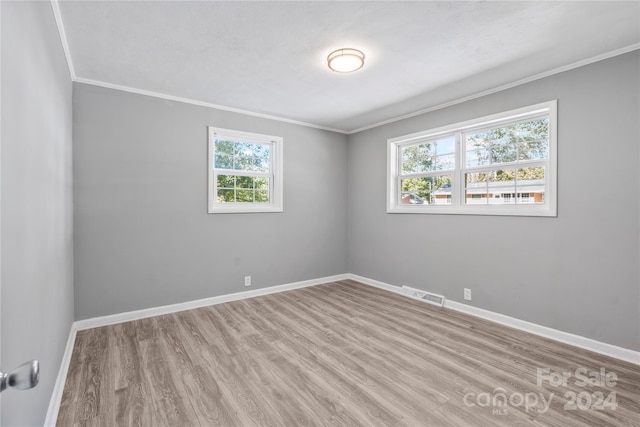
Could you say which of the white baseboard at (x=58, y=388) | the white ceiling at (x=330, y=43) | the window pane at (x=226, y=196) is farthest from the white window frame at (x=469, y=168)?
the white baseboard at (x=58, y=388)

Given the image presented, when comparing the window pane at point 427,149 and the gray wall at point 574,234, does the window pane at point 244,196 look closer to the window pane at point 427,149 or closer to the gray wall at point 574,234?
the window pane at point 427,149

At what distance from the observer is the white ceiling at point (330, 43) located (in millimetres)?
2076

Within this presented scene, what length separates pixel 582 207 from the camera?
277cm

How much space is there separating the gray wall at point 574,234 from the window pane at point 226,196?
9.13 feet

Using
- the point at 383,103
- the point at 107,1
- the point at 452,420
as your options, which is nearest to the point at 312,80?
the point at 383,103

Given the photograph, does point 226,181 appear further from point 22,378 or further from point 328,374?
point 22,378

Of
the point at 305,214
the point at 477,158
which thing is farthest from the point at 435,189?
the point at 305,214

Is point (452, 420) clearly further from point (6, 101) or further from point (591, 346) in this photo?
point (6, 101)

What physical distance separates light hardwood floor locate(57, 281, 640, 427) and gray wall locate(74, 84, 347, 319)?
19.3 inches

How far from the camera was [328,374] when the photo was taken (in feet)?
7.66

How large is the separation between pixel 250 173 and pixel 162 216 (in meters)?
1.30

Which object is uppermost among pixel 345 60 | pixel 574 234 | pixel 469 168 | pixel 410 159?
pixel 345 60

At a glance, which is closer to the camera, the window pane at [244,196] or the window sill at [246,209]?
the window sill at [246,209]

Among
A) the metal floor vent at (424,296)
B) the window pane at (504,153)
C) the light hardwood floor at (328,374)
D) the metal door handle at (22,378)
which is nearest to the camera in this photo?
the metal door handle at (22,378)
